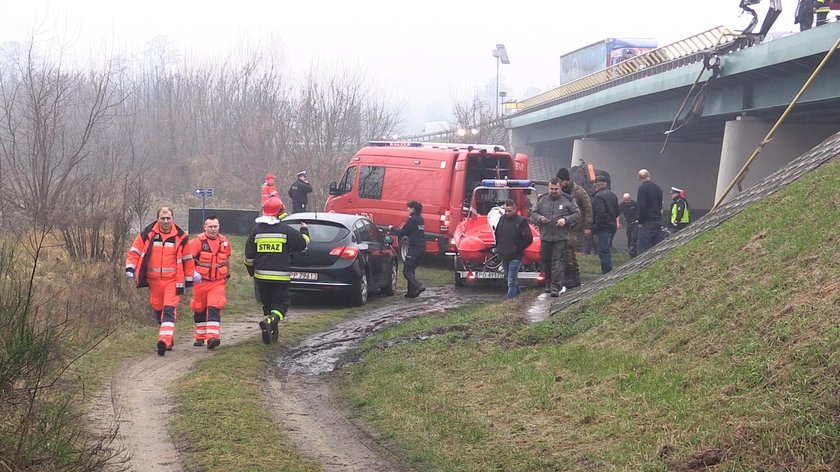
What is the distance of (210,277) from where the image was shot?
1133 cm

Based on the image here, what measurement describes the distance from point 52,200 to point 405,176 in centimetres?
890

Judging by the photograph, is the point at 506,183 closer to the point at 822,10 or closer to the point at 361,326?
the point at 361,326

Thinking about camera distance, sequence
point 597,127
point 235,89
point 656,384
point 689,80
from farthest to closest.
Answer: point 235,89, point 597,127, point 689,80, point 656,384

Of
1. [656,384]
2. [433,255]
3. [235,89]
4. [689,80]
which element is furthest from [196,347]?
[235,89]

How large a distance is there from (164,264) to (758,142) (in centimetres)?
2043

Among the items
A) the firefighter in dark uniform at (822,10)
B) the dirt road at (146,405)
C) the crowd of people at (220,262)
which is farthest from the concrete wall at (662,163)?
the dirt road at (146,405)

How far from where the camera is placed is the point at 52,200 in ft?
55.0

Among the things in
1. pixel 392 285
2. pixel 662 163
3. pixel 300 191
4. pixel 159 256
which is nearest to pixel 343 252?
pixel 392 285

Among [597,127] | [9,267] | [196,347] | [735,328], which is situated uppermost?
[597,127]

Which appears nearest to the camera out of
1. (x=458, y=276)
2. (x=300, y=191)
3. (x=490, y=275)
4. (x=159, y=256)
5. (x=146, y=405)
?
(x=146, y=405)

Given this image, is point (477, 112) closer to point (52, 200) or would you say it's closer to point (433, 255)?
point (433, 255)

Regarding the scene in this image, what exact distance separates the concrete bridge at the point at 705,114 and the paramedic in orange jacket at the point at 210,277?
14687 millimetres

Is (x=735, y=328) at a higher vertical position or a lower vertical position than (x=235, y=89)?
lower

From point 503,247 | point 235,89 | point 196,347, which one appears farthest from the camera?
point 235,89
